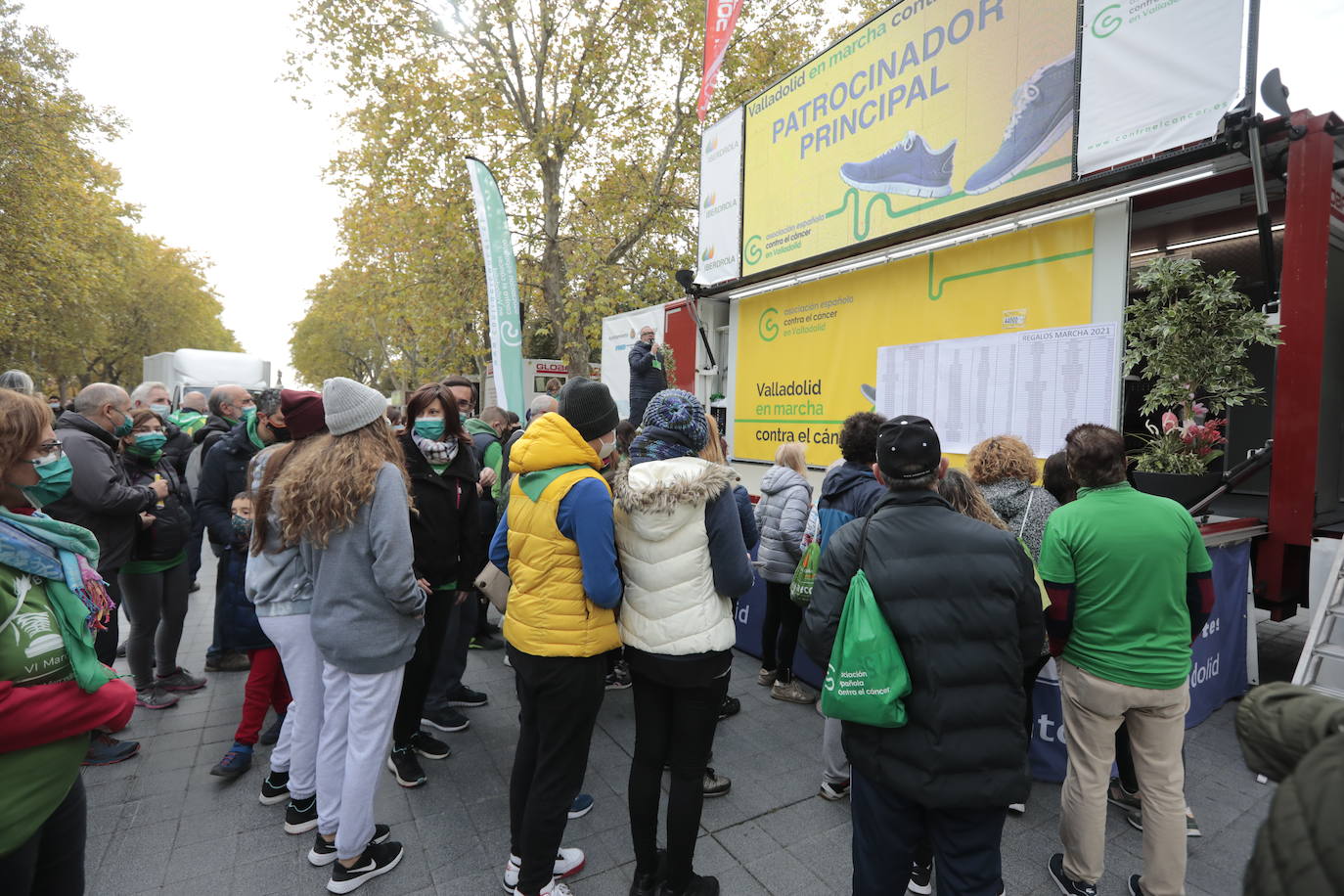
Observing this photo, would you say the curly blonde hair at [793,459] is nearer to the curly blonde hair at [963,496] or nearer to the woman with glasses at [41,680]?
the curly blonde hair at [963,496]

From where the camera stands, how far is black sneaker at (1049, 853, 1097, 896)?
2510 mm

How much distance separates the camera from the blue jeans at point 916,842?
73.5 inches

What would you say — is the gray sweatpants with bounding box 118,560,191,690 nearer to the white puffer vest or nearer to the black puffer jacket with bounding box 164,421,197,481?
the black puffer jacket with bounding box 164,421,197,481

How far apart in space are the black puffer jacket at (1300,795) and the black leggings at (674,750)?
62.5 inches

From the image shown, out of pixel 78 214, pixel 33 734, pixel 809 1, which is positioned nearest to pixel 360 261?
pixel 78 214

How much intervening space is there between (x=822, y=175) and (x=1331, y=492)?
552 centimetres

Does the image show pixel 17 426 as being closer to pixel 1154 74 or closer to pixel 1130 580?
pixel 1130 580

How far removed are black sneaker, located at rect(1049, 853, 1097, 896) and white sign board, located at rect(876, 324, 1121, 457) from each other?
2794 millimetres

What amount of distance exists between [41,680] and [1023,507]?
3.60 meters

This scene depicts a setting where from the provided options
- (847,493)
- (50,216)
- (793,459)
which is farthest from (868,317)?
(50,216)

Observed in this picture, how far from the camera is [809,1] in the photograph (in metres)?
14.6

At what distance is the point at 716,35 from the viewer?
7.61 m

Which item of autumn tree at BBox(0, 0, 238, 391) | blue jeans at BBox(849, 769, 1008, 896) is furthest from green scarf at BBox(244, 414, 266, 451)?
autumn tree at BBox(0, 0, 238, 391)

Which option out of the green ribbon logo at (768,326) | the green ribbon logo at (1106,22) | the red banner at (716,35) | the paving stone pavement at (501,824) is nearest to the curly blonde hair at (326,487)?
the paving stone pavement at (501,824)
